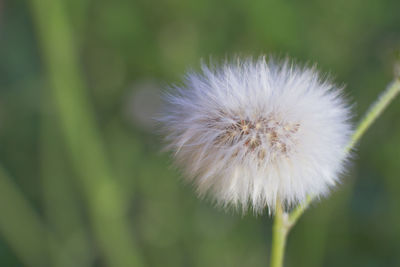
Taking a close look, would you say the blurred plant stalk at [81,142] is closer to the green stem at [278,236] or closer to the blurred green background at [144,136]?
the blurred green background at [144,136]

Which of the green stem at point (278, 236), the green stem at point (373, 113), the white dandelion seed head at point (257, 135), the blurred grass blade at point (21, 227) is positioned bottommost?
the blurred grass blade at point (21, 227)

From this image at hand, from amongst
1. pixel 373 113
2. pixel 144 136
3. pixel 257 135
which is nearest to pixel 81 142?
pixel 144 136

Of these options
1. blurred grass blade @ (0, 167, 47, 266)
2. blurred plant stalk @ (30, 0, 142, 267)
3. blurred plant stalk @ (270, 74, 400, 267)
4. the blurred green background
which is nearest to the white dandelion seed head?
blurred plant stalk @ (270, 74, 400, 267)

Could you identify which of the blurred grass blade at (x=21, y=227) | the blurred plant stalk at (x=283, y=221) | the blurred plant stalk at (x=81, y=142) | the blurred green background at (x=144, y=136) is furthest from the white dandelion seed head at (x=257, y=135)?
the blurred grass blade at (x=21, y=227)

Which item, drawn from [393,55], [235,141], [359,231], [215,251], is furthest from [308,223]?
[235,141]

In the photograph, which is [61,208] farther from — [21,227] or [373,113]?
[373,113]

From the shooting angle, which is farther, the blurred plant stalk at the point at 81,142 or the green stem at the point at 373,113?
the blurred plant stalk at the point at 81,142

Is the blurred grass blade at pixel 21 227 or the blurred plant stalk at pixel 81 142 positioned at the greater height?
the blurred plant stalk at pixel 81 142

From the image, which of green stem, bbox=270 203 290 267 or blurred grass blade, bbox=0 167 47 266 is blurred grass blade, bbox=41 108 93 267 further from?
green stem, bbox=270 203 290 267
